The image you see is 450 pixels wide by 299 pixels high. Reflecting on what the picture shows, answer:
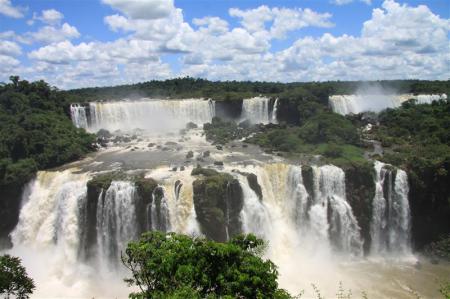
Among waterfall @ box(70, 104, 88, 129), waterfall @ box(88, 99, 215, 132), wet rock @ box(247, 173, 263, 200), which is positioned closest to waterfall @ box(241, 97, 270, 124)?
waterfall @ box(88, 99, 215, 132)

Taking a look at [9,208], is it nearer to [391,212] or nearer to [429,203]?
[391,212]

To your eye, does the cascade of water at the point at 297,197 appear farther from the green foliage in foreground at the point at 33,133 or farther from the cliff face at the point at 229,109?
the cliff face at the point at 229,109

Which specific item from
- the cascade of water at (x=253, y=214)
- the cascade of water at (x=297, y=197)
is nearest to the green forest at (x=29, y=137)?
the cascade of water at (x=253, y=214)

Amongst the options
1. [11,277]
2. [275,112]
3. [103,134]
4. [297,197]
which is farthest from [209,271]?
[275,112]

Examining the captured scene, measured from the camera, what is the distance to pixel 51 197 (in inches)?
1014

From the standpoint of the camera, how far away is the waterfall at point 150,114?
42281mm

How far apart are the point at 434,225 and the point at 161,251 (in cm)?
2207

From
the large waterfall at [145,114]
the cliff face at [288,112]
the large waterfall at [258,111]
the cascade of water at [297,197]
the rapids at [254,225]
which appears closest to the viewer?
the rapids at [254,225]

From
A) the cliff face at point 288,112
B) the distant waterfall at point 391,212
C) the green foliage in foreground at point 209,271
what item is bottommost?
the distant waterfall at point 391,212

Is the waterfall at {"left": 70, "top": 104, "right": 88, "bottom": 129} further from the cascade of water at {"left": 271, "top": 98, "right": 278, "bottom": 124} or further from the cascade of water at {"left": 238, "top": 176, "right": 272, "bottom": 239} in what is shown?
the cascade of water at {"left": 238, "top": 176, "right": 272, "bottom": 239}

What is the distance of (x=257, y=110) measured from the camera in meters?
46.3

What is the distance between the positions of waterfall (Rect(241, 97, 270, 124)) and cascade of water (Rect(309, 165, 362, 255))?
63.8 ft

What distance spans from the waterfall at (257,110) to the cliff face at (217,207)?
2217 centimetres

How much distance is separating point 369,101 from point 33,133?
124 ft
